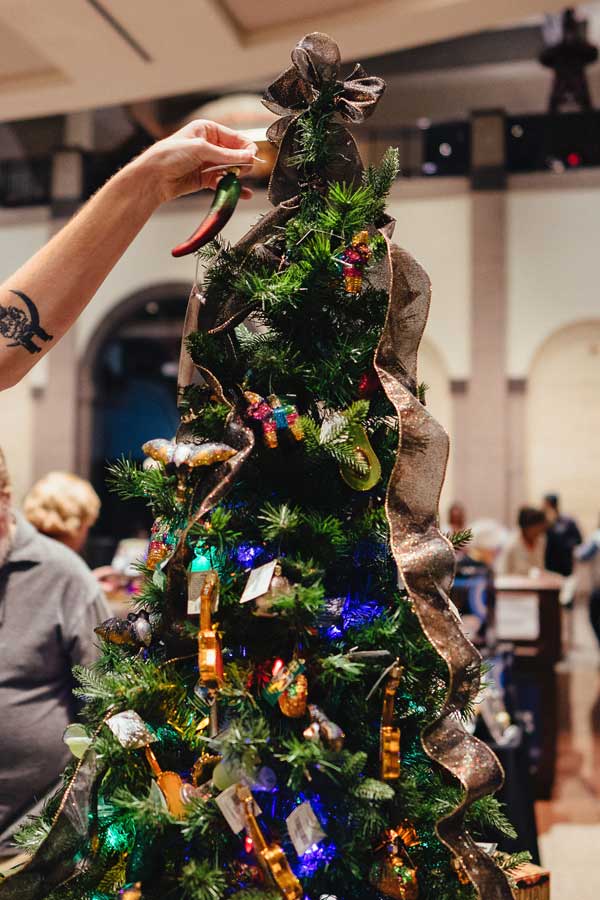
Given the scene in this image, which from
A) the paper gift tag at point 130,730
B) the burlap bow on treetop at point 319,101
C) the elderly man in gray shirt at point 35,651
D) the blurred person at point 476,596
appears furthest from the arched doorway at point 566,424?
the paper gift tag at point 130,730

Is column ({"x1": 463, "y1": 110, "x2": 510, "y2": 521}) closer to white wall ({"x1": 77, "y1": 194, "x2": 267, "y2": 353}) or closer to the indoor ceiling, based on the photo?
white wall ({"x1": 77, "y1": 194, "x2": 267, "y2": 353})

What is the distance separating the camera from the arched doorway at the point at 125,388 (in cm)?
1333

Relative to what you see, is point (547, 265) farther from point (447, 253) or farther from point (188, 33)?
point (188, 33)

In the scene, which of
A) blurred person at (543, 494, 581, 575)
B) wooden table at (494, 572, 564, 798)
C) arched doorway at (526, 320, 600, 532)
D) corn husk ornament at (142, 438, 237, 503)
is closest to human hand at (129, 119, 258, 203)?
corn husk ornament at (142, 438, 237, 503)

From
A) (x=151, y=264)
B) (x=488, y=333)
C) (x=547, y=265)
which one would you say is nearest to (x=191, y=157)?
(x=488, y=333)

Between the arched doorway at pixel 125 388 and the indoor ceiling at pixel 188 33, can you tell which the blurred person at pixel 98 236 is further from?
the arched doorway at pixel 125 388

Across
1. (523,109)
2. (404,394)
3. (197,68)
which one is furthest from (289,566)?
(523,109)

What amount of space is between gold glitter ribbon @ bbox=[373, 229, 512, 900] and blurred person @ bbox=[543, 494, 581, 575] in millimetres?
8869

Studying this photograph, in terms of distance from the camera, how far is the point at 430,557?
110 cm

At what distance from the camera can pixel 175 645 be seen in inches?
47.1

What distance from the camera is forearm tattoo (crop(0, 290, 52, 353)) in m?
1.40

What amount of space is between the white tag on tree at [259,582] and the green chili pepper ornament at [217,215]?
43cm

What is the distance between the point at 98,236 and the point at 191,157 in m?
0.18

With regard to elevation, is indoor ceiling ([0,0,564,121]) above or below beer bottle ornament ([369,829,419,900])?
above
